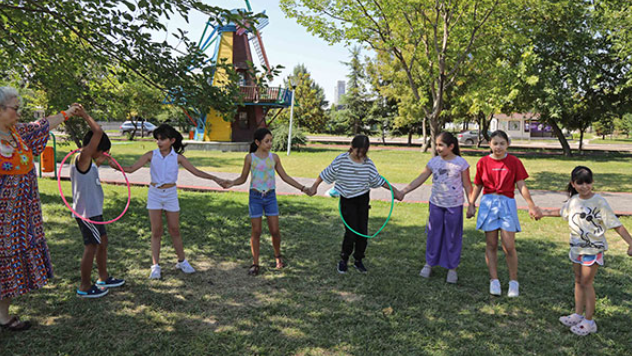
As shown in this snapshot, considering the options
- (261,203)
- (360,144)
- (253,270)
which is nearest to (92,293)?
(253,270)

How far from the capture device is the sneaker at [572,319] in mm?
4301

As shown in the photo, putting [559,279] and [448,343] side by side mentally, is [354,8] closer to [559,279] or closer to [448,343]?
[559,279]

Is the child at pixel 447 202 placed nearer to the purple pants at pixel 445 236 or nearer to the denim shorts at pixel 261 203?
the purple pants at pixel 445 236

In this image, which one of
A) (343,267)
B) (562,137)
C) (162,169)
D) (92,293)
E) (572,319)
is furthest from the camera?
(562,137)

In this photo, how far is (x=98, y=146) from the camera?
15.0 feet

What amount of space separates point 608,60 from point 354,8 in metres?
20.9

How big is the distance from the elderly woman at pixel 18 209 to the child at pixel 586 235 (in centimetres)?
507

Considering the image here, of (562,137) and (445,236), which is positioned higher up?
(562,137)

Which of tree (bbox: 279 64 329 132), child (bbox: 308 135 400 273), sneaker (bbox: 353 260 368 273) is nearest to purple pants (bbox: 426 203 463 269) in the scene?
child (bbox: 308 135 400 273)

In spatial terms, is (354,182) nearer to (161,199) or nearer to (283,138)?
(161,199)

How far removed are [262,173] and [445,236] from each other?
2.52m

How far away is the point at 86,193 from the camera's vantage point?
15.3 feet

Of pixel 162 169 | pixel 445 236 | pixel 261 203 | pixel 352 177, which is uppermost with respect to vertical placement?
pixel 162 169

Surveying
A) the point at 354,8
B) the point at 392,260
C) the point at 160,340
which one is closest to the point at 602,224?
the point at 392,260
